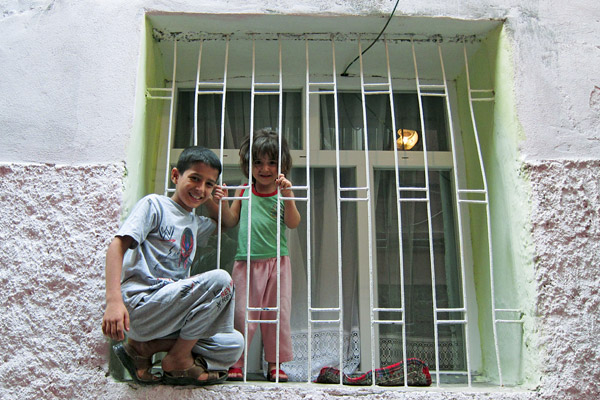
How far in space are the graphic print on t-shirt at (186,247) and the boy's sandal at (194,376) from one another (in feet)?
1.31

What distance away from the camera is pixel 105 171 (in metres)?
2.29

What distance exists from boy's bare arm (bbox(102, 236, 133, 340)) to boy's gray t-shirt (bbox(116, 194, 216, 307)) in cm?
7

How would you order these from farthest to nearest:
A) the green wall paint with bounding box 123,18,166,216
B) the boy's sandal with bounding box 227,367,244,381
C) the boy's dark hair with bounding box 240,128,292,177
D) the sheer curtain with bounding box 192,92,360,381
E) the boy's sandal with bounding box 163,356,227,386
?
the sheer curtain with bounding box 192,92,360,381 < the boy's dark hair with bounding box 240,128,292,177 < the green wall paint with bounding box 123,18,166,216 < the boy's sandal with bounding box 227,367,244,381 < the boy's sandal with bounding box 163,356,227,386

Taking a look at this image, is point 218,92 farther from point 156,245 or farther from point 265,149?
point 156,245

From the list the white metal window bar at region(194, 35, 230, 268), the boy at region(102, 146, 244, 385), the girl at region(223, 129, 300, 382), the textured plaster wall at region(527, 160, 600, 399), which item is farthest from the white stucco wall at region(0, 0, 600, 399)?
the girl at region(223, 129, 300, 382)

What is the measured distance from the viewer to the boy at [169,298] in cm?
195

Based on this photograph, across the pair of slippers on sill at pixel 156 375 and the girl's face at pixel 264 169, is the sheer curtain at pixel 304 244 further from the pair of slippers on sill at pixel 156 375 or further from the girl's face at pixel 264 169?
the pair of slippers on sill at pixel 156 375

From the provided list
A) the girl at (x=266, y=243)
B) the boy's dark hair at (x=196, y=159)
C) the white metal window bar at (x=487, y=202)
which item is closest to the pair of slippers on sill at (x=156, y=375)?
the girl at (x=266, y=243)

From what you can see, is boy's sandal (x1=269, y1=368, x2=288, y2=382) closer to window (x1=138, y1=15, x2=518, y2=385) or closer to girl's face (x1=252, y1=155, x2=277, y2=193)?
window (x1=138, y1=15, x2=518, y2=385)

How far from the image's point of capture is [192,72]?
3.10 m

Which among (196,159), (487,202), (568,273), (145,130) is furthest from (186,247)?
A: (568,273)

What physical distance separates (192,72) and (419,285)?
177 centimetres

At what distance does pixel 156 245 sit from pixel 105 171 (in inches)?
16.6

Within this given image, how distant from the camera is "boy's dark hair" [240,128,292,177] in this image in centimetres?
257
